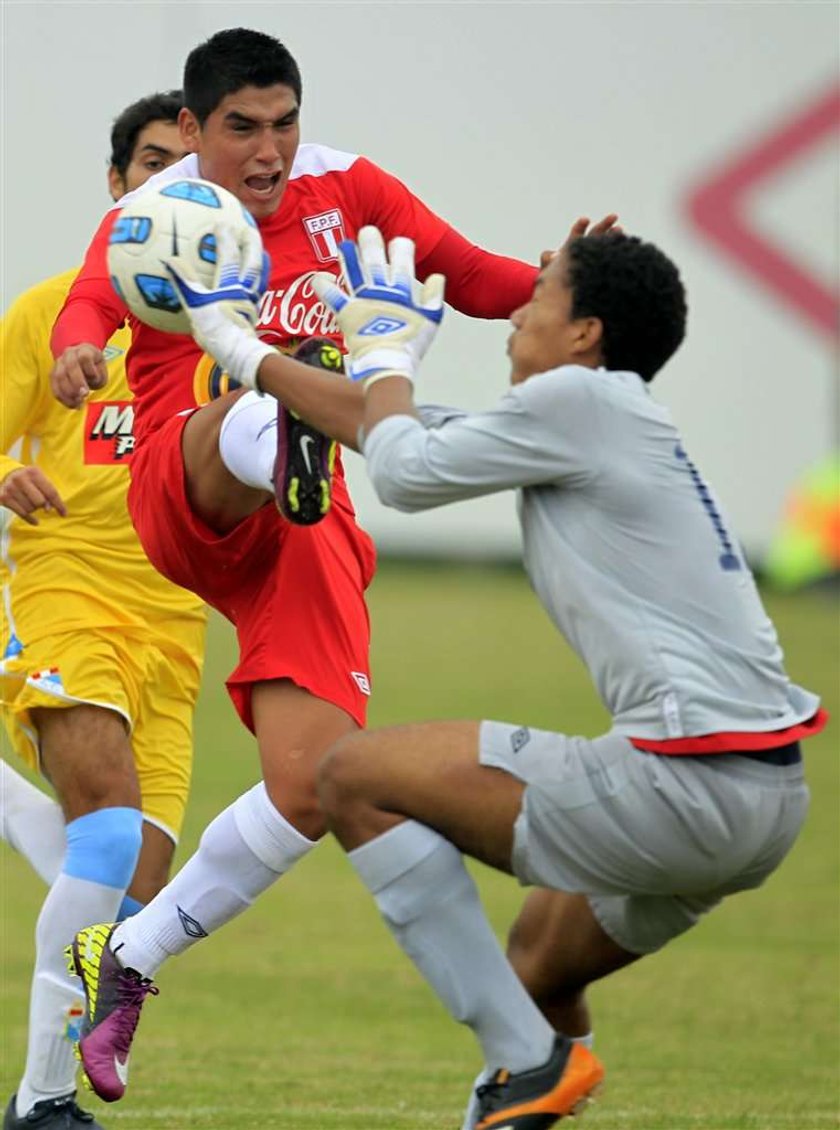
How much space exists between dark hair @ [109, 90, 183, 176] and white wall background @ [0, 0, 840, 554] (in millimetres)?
14143

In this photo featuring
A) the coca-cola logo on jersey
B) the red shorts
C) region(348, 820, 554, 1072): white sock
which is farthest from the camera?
the coca-cola logo on jersey

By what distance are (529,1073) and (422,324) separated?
1.61 m

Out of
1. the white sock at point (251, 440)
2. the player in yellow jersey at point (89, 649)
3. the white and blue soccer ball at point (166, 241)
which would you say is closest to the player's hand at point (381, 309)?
the white and blue soccer ball at point (166, 241)

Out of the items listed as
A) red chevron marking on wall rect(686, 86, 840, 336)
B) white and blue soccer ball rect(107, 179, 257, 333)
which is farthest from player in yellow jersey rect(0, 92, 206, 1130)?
red chevron marking on wall rect(686, 86, 840, 336)

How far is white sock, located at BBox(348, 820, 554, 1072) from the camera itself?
438 centimetres

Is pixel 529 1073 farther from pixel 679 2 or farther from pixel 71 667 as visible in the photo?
pixel 679 2

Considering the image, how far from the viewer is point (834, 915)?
A: 1110 centimetres

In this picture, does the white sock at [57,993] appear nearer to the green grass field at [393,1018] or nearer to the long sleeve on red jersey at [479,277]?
the green grass field at [393,1018]

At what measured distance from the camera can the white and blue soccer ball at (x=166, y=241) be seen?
15.5 feet

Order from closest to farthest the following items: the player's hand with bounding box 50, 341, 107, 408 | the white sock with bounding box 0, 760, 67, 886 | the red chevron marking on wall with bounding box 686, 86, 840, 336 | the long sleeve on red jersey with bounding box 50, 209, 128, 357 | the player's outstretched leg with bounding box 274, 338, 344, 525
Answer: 1. the player's outstretched leg with bounding box 274, 338, 344, 525
2. the player's hand with bounding box 50, 341, 107, 408
3. the long sleeve on red jersey with bounding box 50, 209, 128, 357
4. the white sock with bounding box 0, 760, 67, 886
5. the red chevron marking on wall with bounding box 686, 86, 840, 336

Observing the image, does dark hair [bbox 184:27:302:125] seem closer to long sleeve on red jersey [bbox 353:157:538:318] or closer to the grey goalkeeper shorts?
long sleeve on red jersey [bbox 353:157:538:318]

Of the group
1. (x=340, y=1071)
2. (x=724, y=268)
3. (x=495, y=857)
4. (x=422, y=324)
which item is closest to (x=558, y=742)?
(x=495, y=857)

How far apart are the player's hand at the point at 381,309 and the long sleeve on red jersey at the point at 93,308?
0.76 m

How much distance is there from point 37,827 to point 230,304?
2.30 m
